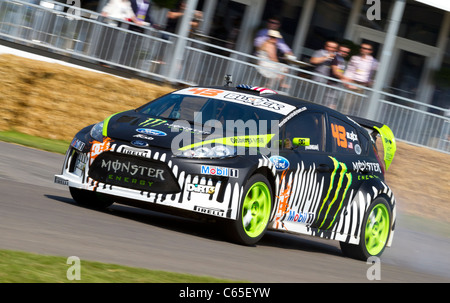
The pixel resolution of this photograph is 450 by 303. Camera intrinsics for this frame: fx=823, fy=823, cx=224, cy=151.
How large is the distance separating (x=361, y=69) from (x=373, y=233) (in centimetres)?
834

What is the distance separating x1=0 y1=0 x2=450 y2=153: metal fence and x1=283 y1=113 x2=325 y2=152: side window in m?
7.50

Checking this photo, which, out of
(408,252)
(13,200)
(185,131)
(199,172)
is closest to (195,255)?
(199,172)

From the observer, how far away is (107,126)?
8508mm

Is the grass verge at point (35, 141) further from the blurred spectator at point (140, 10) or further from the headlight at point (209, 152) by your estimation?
the headlight at point (209, 152)

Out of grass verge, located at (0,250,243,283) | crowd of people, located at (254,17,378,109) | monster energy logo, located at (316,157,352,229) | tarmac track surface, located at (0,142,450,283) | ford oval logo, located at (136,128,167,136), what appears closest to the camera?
grass verge, located at (0,250,243,283)

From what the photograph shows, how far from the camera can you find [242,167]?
7.97 meters

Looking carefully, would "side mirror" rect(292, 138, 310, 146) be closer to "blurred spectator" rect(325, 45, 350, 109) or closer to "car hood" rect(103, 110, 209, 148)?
"car hood" rect(103, 110, 209, 148)

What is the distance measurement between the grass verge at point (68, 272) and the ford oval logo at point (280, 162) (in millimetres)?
2551

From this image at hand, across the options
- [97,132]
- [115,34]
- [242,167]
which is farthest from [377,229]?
[115,34]

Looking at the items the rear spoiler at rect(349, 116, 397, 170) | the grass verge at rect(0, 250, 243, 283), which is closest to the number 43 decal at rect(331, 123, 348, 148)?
the rear spoiler at rect(349, 116, 397, 170)

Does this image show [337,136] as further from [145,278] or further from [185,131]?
[145,278]

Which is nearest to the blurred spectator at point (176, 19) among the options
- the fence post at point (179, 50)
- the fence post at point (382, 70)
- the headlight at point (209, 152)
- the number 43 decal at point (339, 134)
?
the fence post at point (179, 50)

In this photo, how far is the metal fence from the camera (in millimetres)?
16781
